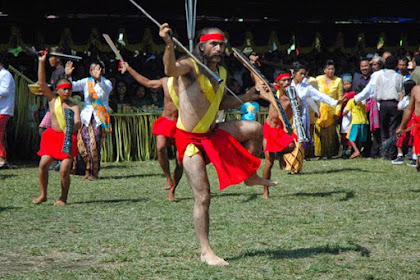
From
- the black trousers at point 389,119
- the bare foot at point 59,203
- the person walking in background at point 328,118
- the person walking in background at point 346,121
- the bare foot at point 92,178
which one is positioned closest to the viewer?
the bare foot at point 59,203

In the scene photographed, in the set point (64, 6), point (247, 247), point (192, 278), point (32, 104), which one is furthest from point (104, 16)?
point (192, 278)

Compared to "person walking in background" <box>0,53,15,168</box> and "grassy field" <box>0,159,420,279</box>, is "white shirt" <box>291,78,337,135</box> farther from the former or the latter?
"person walking in background" <box>0,53,15,168</box>

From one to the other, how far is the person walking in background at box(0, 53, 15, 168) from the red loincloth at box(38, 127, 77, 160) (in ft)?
12.8

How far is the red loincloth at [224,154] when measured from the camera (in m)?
5.91

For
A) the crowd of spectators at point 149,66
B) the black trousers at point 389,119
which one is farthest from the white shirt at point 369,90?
the crowd of spectators at point 149,66

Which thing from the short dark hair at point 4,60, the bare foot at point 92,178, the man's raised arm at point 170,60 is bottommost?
the bare foot at point 92,178

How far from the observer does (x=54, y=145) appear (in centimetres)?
901

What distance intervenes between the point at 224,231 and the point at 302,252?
1.14m

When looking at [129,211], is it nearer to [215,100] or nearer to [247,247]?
[247,247]

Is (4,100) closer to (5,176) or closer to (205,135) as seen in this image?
(5,176)

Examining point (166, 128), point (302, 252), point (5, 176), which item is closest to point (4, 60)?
point (5, 176)

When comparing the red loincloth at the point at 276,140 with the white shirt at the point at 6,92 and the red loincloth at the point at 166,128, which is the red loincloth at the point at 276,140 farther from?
the white shirt at the point at 6,92

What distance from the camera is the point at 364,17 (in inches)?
707

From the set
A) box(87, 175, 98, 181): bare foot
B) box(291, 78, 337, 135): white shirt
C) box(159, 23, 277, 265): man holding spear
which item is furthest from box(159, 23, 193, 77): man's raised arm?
box(291, 78, 337, 135): white shirt
